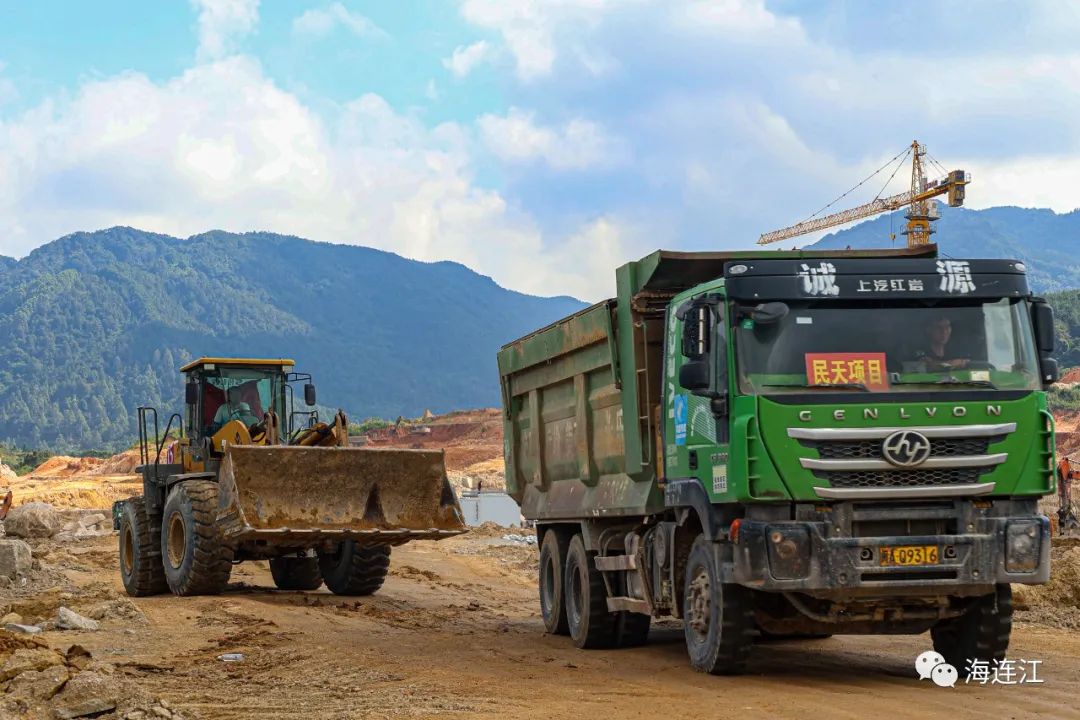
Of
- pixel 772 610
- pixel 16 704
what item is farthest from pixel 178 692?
pixel 772 610

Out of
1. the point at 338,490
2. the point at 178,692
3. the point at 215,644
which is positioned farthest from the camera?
the point at 338,490

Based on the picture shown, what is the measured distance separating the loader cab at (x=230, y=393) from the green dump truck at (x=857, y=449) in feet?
33.2

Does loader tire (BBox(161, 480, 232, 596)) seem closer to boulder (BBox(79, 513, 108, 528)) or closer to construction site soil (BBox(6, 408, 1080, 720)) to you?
construction site soil (BBox(6, 408, 1080, 720))

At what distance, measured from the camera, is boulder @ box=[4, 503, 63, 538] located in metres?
36.4

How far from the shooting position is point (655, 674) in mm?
10609

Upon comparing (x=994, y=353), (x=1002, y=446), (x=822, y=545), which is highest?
(x=994, y=353)

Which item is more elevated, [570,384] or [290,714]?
[570,384]

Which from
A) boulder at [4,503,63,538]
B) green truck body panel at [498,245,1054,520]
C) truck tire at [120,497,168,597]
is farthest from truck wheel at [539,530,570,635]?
boulder at [4,503,63,538]

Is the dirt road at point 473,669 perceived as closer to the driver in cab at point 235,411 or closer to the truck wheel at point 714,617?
the truck wheel at point 714,617

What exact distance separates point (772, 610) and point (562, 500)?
12.8 feet

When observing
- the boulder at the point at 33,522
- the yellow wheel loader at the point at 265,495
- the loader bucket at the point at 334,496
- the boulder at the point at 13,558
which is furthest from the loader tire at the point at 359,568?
the boulder at the point at 33,522

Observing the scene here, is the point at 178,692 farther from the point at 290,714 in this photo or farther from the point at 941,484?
the point at 941,484

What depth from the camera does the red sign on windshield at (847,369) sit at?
9398mm

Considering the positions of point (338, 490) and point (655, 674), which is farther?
point (338, 490)
